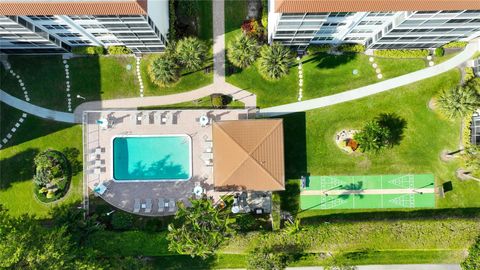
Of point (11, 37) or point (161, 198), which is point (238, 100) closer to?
point (161, 198)

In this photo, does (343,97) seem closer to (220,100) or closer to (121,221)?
(220,100)

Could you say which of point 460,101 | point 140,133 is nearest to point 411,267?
point 460,101

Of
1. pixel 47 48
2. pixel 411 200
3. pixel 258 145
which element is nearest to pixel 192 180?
pixel 258 145

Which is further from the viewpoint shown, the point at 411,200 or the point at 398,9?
the point at 411,200

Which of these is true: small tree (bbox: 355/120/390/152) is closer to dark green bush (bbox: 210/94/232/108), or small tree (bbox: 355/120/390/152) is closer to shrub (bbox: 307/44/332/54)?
shrub (bbox: 307/44/332/54)

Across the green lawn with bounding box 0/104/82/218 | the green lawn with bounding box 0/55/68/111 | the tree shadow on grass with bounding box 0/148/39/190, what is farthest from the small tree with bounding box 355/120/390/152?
the tree shadow on grass with bounding box 0/148/39/190

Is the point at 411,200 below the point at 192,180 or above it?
below
